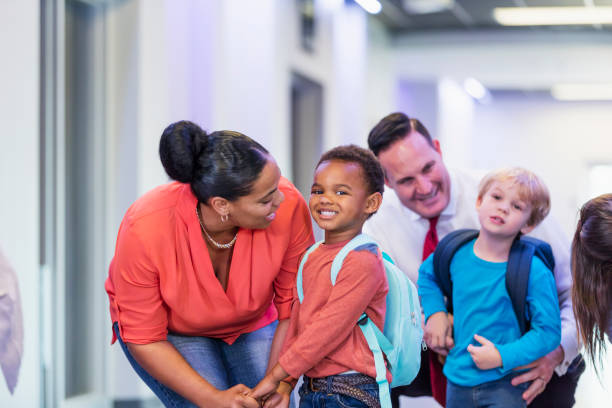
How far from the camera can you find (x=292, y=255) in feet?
7.66

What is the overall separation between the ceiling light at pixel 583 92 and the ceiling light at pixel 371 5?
4119 mm

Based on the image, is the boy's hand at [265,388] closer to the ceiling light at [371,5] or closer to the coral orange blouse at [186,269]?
the coral orange blouse at [186,269]

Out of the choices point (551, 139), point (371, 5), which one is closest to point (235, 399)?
point (371, 5)

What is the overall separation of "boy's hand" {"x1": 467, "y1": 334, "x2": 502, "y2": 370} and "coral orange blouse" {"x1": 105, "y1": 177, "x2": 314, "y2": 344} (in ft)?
2.03

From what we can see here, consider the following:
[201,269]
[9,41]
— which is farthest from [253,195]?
[9,41]

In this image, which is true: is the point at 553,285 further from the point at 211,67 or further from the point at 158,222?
the point at 211,67

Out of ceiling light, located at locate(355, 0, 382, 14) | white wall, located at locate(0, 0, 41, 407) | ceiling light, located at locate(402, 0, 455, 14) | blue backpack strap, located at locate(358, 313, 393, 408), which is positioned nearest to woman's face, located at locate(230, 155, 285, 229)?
blue backpack strap, located at locate(358, 313, 393, 408)

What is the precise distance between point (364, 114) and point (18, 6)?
588 centimetres

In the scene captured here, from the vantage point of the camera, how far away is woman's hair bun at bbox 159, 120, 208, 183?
2061 mm

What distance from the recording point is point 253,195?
210cm

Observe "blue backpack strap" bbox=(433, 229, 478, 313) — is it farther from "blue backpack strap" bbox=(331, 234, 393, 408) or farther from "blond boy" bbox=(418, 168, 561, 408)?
"blue backpack strap" bbox=(331, 234, 393, 408)

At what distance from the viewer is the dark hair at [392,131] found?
9.35 ft

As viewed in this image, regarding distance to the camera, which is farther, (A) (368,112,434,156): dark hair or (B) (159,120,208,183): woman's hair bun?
(A) (368,112,434,156): dark hair

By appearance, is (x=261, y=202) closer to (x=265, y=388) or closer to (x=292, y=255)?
(x=292, y=255)
